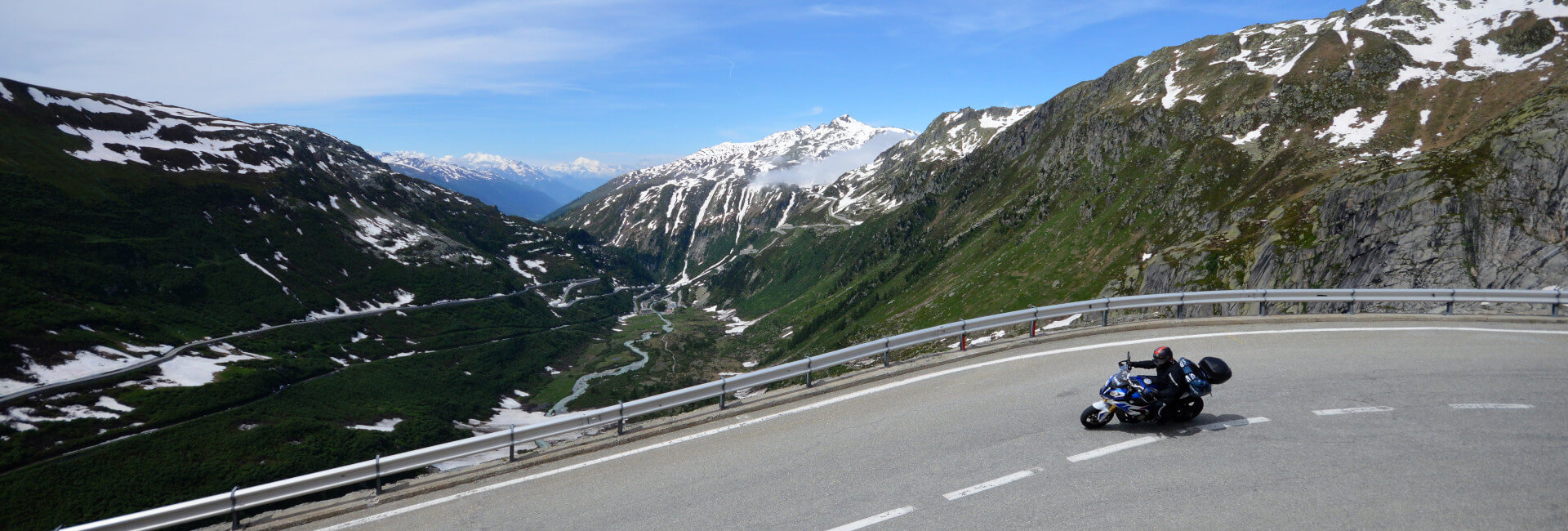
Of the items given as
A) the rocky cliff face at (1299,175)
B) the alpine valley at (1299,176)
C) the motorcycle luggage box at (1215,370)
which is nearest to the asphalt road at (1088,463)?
the motorcycle luggage box at (1215,370)

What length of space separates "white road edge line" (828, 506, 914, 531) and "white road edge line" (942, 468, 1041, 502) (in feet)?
2.81

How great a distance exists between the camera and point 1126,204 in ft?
442

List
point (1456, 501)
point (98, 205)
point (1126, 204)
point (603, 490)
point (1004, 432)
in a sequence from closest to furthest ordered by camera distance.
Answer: point (1456, 501) < point (603, 490) < point (1004, 432) < point (1126, 204) < point (98, 205)

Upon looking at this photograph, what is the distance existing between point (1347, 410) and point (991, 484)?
900cm

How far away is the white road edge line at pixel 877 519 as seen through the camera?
9.95m

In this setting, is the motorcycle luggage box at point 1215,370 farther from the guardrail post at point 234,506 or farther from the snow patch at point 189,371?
the snow patch at point 189,371

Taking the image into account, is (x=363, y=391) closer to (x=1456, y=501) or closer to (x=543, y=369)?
(x=543, y=369)

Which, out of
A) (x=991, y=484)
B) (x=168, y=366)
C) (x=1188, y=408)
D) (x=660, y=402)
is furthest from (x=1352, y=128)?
(x=168, y=366)

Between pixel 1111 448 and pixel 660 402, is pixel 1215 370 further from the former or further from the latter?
pixel 660 402

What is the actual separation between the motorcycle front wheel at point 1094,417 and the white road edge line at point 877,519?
5302 mm

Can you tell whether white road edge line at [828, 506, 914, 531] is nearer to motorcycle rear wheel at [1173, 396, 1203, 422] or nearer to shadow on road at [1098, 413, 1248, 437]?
shadow on road at [1098, 413, 1248, 437]

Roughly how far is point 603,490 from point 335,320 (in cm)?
21916

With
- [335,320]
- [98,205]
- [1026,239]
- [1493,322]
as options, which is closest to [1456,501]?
[1493,322]

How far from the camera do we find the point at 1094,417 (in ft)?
43.4
